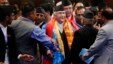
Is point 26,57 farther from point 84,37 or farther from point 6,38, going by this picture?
point 84,37

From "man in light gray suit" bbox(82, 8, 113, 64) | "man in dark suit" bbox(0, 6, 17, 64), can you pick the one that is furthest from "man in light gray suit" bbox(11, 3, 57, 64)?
"man in light gray suit" bbox(82, 8, 113, 64)

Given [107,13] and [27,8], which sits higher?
[27,8]

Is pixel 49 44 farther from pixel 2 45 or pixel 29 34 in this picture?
pixel 2 45

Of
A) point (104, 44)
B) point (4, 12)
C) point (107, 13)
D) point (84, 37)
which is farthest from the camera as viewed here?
point (84, 37)

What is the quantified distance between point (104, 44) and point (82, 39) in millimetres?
548

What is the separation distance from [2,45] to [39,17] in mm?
1999

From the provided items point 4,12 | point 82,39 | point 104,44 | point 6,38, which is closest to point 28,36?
point 6,38

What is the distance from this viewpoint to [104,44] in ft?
18.1

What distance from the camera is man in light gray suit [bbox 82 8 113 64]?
550 cm

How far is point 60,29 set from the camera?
22.1ft

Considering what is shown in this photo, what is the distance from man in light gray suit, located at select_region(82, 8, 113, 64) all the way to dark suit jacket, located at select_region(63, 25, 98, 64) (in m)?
0.34

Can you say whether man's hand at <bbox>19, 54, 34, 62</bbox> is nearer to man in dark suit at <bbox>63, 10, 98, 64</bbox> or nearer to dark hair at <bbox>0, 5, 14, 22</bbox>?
dark hair at <bbox>0, 5, 14, 22</bbox>

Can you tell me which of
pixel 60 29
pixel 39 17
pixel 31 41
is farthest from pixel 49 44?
pixel 39 17

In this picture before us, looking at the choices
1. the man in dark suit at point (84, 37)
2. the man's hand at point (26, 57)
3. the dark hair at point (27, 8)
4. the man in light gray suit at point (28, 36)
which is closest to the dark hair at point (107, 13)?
the man in dark suit at point (84, 37)
